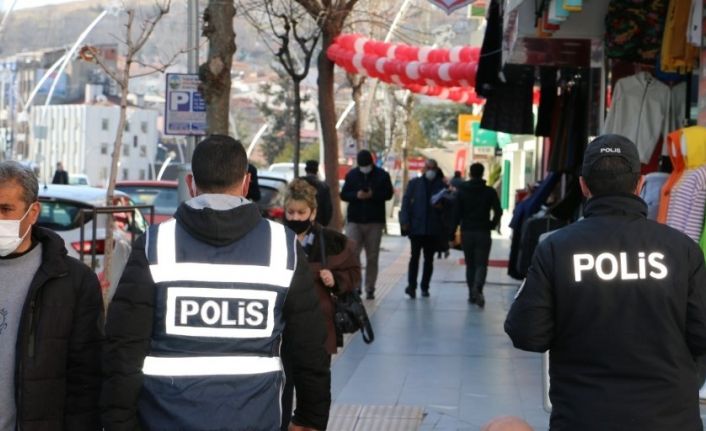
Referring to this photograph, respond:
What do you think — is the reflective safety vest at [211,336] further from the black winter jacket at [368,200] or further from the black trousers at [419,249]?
the black trousers at [419,249]

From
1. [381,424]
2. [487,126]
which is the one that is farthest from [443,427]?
[487,126]

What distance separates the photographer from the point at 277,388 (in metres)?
4.28

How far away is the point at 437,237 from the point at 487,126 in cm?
150

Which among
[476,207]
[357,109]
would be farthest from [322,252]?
[357,109]

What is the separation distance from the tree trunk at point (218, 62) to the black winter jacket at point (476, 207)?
4127 mm

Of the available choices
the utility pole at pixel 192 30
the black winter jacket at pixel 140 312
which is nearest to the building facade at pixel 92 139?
the utility pole at pixel 192 30

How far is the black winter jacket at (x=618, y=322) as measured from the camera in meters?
4.31

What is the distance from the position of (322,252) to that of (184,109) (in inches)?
366

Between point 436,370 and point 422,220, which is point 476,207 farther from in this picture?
point 436,370

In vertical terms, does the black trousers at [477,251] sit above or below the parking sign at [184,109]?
below

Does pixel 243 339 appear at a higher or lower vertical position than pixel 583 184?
lower

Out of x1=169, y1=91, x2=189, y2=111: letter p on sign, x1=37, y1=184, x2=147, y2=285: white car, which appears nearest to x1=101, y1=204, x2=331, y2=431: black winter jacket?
x1=37, y1=184, x2=147, y2=285: white car

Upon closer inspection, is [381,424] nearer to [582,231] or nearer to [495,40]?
[582,231]

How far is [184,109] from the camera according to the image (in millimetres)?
16375
